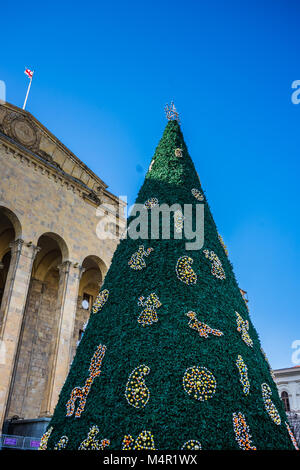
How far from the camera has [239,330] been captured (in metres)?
4.66

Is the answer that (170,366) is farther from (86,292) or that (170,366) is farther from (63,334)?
(86,292)

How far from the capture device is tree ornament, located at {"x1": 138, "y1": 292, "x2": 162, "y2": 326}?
14.7 feet

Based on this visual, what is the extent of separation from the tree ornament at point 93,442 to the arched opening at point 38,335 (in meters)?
10.1

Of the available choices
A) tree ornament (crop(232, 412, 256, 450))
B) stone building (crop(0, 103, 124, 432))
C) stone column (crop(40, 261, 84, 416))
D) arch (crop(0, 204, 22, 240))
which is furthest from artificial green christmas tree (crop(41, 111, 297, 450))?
arch (crop(0, 204, 22, 240))

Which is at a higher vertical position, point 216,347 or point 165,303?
point 165,303

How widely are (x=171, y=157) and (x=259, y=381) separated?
157 inches

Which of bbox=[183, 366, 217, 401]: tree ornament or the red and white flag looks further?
the red and white flag

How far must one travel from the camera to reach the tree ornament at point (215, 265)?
16.8 feet

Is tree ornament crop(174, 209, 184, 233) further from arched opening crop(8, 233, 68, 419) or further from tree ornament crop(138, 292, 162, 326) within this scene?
arched opening crop(8, 233, 68, 419)

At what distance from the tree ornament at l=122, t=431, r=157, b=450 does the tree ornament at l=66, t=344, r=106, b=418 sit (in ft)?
2.73

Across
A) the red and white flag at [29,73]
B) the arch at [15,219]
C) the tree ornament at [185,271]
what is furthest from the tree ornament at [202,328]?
the red and white flag at [29,73]
